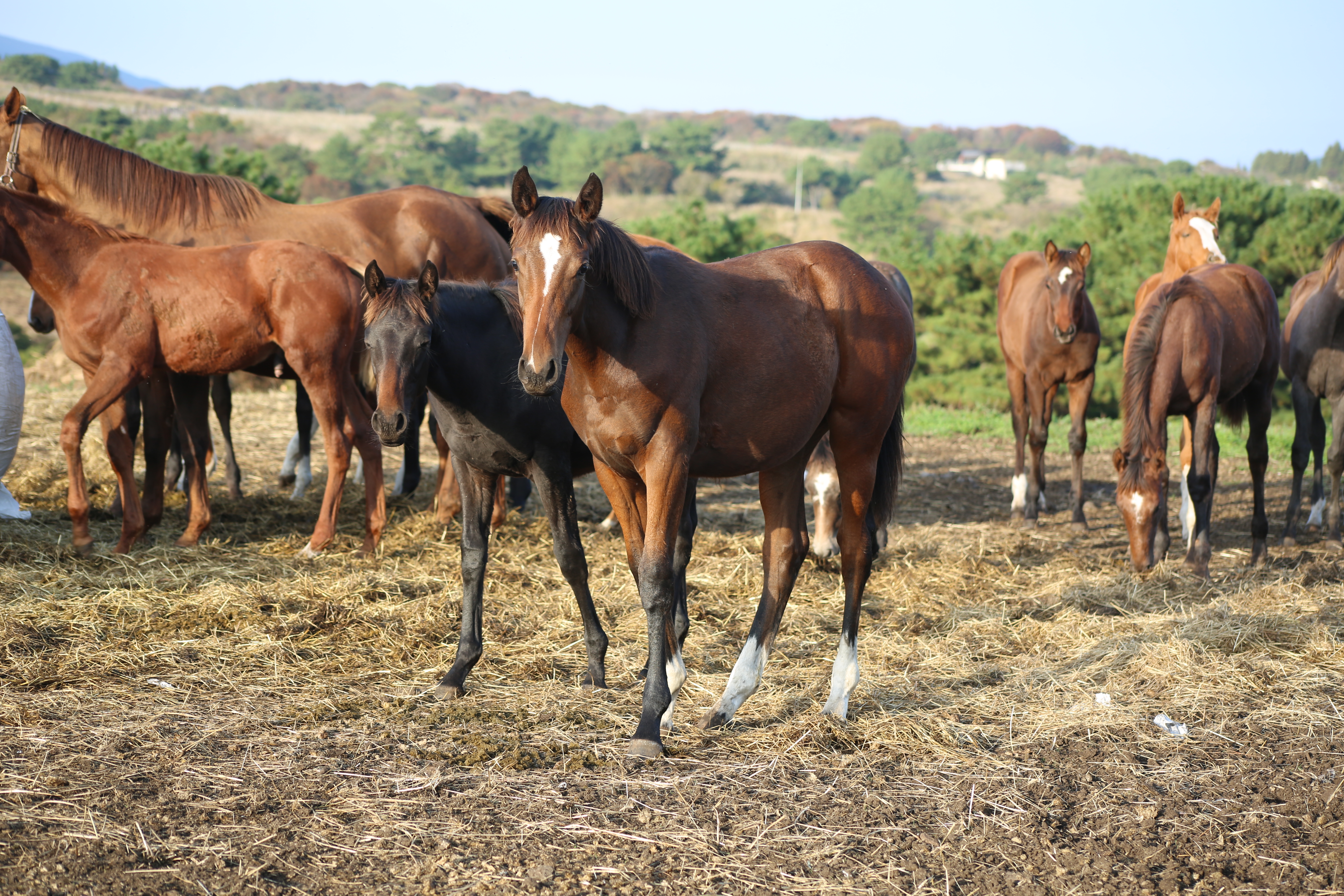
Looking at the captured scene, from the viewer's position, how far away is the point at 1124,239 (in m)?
16.9

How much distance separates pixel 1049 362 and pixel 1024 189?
242ft

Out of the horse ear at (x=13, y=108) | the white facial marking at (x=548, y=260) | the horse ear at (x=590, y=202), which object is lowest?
the white facial marking at (x=548, y=260)

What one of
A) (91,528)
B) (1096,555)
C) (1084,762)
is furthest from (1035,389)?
(91,528)

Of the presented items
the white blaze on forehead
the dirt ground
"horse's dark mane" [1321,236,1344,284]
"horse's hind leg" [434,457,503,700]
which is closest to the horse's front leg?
the dirt ground

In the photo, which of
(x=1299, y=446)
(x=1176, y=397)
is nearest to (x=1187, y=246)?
(x=1299, y=446)

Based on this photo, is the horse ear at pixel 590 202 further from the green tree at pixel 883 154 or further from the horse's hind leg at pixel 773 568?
the green tree at pixel 883 154

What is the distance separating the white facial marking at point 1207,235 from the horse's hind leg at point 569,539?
285 inches

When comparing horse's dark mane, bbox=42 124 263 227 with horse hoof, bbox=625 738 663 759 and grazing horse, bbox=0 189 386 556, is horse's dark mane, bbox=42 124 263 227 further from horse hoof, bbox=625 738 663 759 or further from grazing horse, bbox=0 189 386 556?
horse hoof, bbox=625 738 663 759

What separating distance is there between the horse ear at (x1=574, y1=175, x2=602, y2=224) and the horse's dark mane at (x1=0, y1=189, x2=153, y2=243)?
14.3ft

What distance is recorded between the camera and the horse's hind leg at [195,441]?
657cm

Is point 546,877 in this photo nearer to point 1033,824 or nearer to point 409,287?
point 1033,824

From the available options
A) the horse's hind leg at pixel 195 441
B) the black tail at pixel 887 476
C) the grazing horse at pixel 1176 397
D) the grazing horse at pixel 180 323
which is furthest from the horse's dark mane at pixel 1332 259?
the horse's hind leg at pixel 195 441

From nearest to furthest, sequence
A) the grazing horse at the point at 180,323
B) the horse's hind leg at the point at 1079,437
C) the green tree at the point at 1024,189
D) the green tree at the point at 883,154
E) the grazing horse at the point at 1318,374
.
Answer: the grazing horse at the point at 180,323 → the grazing horse at the point at 1318,374 → the horse's hind leg at the point at 1079,437 → the green tree at the point at 1024,189 → the green tree at the point at 883,154

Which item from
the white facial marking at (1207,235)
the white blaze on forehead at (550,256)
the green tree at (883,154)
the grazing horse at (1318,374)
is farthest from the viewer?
the green tree at (883,154)
